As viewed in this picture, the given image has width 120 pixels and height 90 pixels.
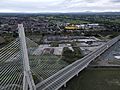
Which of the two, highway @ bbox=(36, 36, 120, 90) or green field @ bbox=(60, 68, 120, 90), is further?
green field @ bbox=(60, 68, 120, 90)

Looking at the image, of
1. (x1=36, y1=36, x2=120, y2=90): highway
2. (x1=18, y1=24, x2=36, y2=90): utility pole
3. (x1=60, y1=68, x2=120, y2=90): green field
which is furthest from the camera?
(x1=60, y1=68, x2=120, y2=90): green field

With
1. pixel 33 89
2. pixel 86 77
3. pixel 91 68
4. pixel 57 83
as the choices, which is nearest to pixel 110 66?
pixel 91 68

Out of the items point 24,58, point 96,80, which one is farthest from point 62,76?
point 24,58

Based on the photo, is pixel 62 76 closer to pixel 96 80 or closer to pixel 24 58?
pixel 96 80

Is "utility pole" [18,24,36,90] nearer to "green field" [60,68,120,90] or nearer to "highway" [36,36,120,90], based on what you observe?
"highway" [36,36,120,90]

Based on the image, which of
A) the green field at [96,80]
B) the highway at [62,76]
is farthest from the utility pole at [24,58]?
the green field at [96,80]

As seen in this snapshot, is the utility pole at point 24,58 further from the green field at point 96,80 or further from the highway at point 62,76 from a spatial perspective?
the green field at point 96,80

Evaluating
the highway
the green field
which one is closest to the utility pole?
the highway

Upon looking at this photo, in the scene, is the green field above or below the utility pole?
below

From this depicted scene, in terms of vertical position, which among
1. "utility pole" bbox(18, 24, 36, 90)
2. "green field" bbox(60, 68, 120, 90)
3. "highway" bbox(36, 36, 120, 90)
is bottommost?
"green field" bbox(60, 68, 120, 90)
